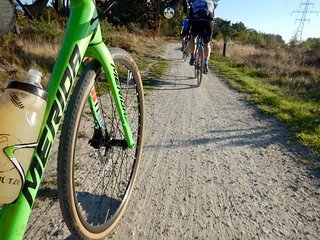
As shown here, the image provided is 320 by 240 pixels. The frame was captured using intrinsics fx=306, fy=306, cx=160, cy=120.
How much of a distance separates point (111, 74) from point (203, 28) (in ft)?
18.2

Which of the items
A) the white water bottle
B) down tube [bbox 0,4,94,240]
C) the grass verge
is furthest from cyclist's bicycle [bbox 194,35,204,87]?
the white water bottle

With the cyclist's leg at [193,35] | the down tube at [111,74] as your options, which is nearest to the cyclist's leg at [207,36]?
the cyclist's leg at [193,35]

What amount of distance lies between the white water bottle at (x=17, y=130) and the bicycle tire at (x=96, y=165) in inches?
7.7

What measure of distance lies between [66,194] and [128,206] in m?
1.01

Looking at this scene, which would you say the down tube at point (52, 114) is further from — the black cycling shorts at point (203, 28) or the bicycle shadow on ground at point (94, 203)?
the black cycling shorts at point (203, 28)

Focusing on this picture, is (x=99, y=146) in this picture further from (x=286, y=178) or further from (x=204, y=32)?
(x=204, y=32)

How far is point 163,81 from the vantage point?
286 inches

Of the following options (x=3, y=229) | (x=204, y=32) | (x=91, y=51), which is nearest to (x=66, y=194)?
(x=3, y=229)

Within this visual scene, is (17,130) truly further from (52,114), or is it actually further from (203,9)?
(203,9)

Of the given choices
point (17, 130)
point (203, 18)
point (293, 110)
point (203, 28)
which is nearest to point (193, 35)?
point (203, 28)

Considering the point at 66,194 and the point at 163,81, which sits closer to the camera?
the point at 66,194

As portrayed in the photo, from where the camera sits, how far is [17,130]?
100cm

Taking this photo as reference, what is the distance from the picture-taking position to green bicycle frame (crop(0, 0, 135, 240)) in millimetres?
1081

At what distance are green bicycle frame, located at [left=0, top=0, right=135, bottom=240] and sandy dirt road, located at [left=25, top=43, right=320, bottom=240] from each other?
815 mm
